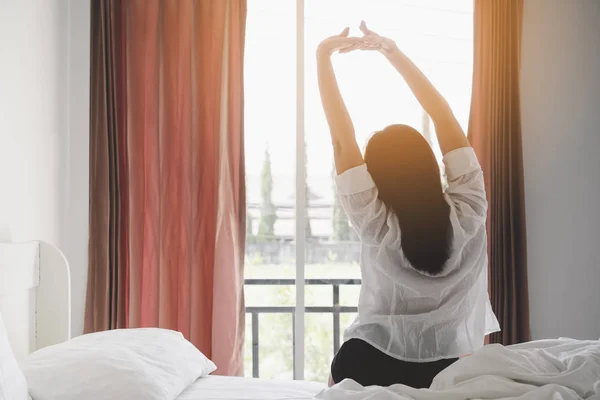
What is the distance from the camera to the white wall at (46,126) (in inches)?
81.3

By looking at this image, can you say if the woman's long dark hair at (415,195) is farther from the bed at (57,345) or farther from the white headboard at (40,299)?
the white headboard at (40,299)

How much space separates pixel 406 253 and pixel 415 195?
12 cm

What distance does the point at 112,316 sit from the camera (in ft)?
8.77

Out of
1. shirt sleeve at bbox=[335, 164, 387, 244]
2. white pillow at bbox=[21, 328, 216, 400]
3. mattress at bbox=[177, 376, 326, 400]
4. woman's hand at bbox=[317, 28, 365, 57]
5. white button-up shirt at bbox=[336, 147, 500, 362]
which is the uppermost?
woman's hand at bbox=[317, 28, 365, 57]

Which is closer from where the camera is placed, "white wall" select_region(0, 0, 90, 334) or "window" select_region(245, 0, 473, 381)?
"white wall" select_region(0, 0, 90, 334)

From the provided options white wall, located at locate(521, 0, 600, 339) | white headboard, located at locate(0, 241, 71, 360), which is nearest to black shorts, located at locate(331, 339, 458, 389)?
white headboard, located at locate(0, 241, 71, 360)

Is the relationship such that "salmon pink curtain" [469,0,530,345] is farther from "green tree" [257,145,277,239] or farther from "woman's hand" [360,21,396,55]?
"woman's hand" [360,21,396,55]

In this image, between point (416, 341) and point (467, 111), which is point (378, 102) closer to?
point (467, 111)

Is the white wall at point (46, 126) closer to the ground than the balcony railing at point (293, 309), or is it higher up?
higher up

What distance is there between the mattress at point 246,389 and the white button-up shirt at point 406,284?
1.76ft

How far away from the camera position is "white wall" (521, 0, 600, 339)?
288 centimetres

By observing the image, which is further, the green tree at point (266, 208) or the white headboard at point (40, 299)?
the green tree at point (266, 208)

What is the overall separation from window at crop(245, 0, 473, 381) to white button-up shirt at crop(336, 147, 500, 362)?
1641mm

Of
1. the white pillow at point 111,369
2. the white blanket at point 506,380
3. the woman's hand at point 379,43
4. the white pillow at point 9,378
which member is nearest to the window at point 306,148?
the white pillow at point 111,369
